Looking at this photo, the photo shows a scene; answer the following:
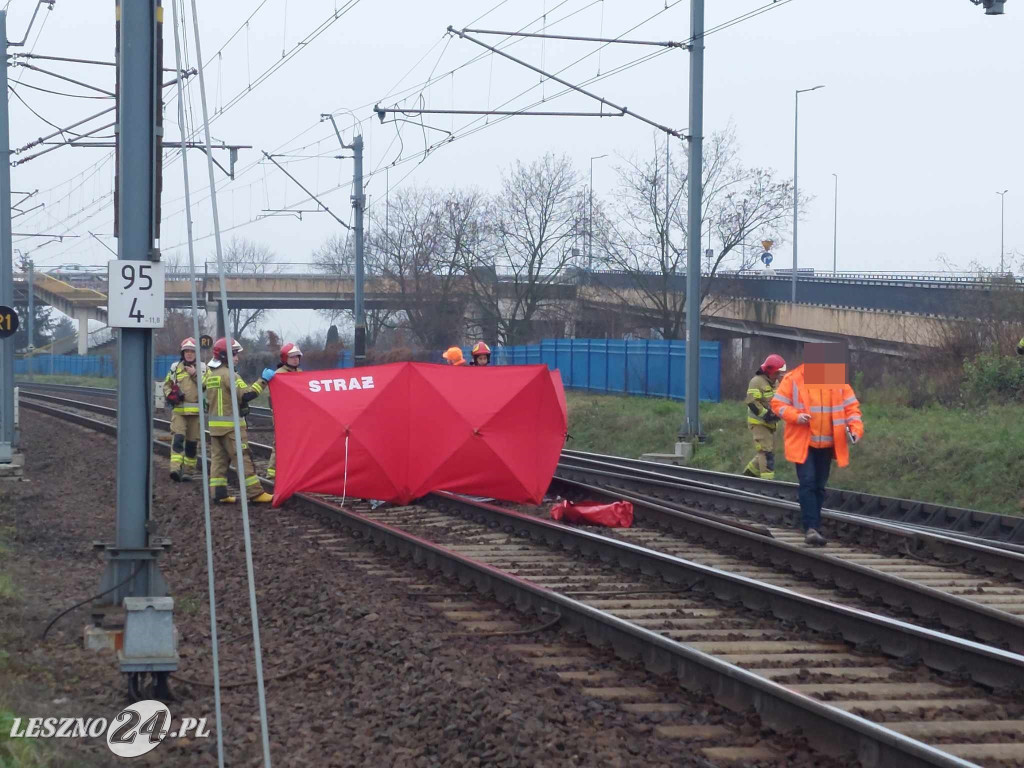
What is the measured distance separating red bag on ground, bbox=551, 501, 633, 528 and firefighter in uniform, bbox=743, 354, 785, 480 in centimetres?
353

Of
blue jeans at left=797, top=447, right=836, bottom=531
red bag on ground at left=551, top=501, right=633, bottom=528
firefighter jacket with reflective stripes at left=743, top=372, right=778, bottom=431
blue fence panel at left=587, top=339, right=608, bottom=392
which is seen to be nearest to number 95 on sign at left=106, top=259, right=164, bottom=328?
blue jeans at left=797, top=447, right=836, bottom=531

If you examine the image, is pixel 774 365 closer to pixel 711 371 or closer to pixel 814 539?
pixel 814 539

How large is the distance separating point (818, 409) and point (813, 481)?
82cm

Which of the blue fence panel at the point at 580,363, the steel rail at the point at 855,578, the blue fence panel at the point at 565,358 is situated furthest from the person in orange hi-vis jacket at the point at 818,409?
the blue fence panel at the point at 565,358

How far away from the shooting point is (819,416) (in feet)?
37.8

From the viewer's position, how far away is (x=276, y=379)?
1480 centimetres

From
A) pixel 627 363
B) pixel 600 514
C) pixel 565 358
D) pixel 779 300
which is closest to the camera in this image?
pixel 600 514

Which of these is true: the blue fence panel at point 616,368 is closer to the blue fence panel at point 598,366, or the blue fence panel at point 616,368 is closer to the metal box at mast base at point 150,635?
the blue fence panel at point 598,366

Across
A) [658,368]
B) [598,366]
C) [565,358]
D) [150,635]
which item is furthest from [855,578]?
[565,358]

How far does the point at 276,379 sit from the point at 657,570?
240 inches

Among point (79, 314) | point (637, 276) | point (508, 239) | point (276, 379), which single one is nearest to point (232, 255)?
point (79, 314)

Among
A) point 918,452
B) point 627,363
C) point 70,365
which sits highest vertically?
point 627,363

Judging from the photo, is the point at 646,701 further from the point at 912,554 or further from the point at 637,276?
the point at 637,276

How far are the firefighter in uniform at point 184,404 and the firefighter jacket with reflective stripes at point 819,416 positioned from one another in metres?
8.59
